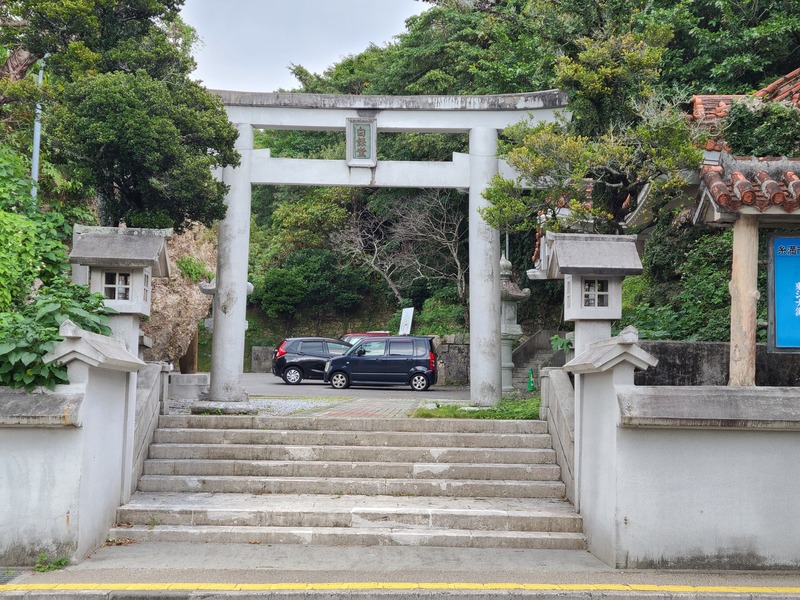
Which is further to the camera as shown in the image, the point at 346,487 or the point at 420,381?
the point at 420,381

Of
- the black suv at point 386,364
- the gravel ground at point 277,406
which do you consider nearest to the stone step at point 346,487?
the gravel ground at point 277,406

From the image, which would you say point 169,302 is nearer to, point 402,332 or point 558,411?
point 558,411

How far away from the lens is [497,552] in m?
7.26

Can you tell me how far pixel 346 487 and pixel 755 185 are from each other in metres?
5.15

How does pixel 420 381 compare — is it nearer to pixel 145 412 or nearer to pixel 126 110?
pixel 126 110

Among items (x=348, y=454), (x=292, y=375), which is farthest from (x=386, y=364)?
(x=348, y=454)

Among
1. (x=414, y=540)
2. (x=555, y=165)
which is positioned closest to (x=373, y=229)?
(x=555, y=165)

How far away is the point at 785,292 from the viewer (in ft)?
24.1

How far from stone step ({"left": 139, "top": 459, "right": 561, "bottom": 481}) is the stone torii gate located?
13.9 ft

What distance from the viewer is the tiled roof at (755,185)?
23.3 feet

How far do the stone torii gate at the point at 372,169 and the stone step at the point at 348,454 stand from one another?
393 centimetres

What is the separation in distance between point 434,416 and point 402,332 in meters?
19.6

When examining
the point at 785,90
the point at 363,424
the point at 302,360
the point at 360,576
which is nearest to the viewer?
the point at 360,576

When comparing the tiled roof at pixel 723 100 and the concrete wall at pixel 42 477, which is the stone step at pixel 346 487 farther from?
the tiled roof at pixel 723 100
